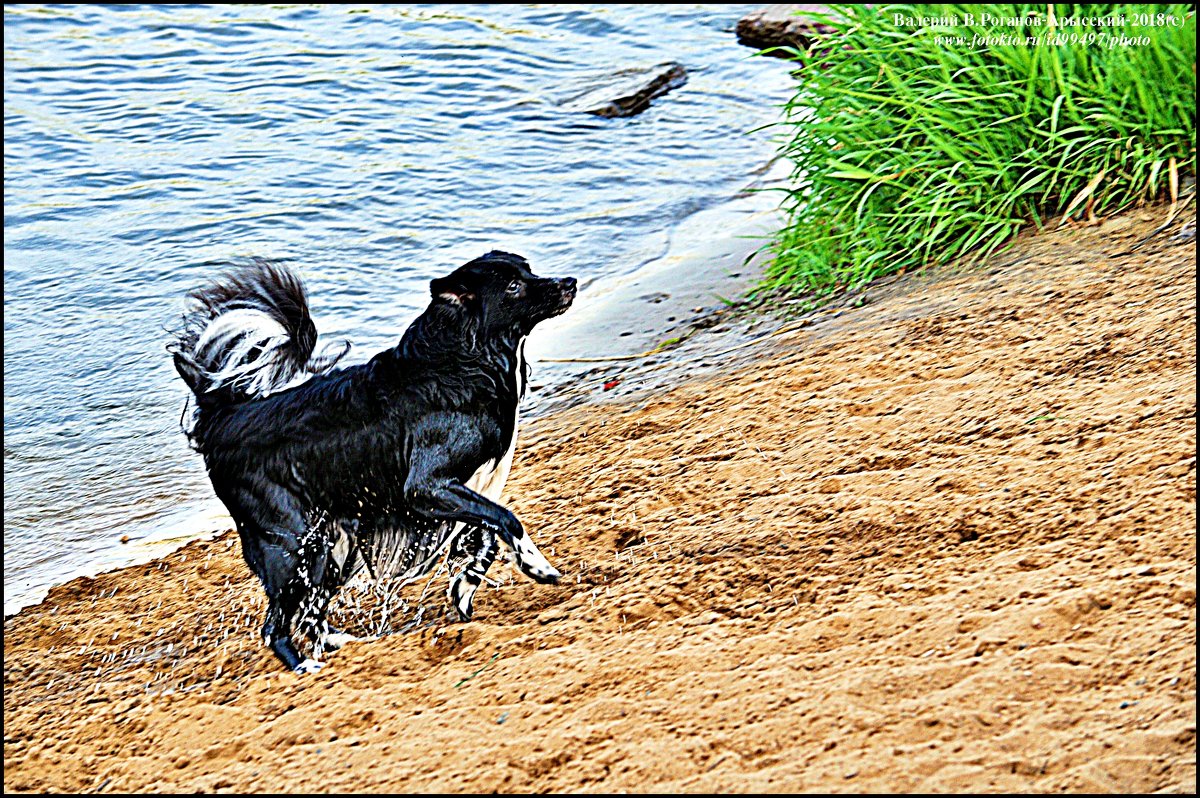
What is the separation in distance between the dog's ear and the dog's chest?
21 cm

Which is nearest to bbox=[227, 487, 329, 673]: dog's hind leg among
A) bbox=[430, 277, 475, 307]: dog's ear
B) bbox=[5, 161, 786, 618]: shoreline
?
bbox=[430, 277, 475, 307]: dog's ear

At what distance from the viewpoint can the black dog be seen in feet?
11.0

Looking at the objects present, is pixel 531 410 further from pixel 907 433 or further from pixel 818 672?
pixel 818 672

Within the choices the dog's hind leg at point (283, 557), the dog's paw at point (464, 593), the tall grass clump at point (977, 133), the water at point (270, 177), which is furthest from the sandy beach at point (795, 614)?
the water at point (270, 177)

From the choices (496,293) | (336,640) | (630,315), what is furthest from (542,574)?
(630,315)

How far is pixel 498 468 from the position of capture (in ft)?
11.4

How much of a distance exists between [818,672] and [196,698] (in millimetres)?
1674

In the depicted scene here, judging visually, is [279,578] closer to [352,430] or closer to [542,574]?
[352,430]

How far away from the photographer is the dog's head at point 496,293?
3.38 meters

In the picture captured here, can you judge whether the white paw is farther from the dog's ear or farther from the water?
the water

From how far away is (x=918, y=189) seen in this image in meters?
5.36

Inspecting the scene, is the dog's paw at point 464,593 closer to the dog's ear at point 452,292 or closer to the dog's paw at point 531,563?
the dog's paw at point 531,563

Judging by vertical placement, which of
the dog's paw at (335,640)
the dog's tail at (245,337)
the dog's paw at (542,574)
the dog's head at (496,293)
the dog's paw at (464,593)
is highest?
the dog's head at (496,293)

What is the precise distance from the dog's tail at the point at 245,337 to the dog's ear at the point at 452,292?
0.41 meters
